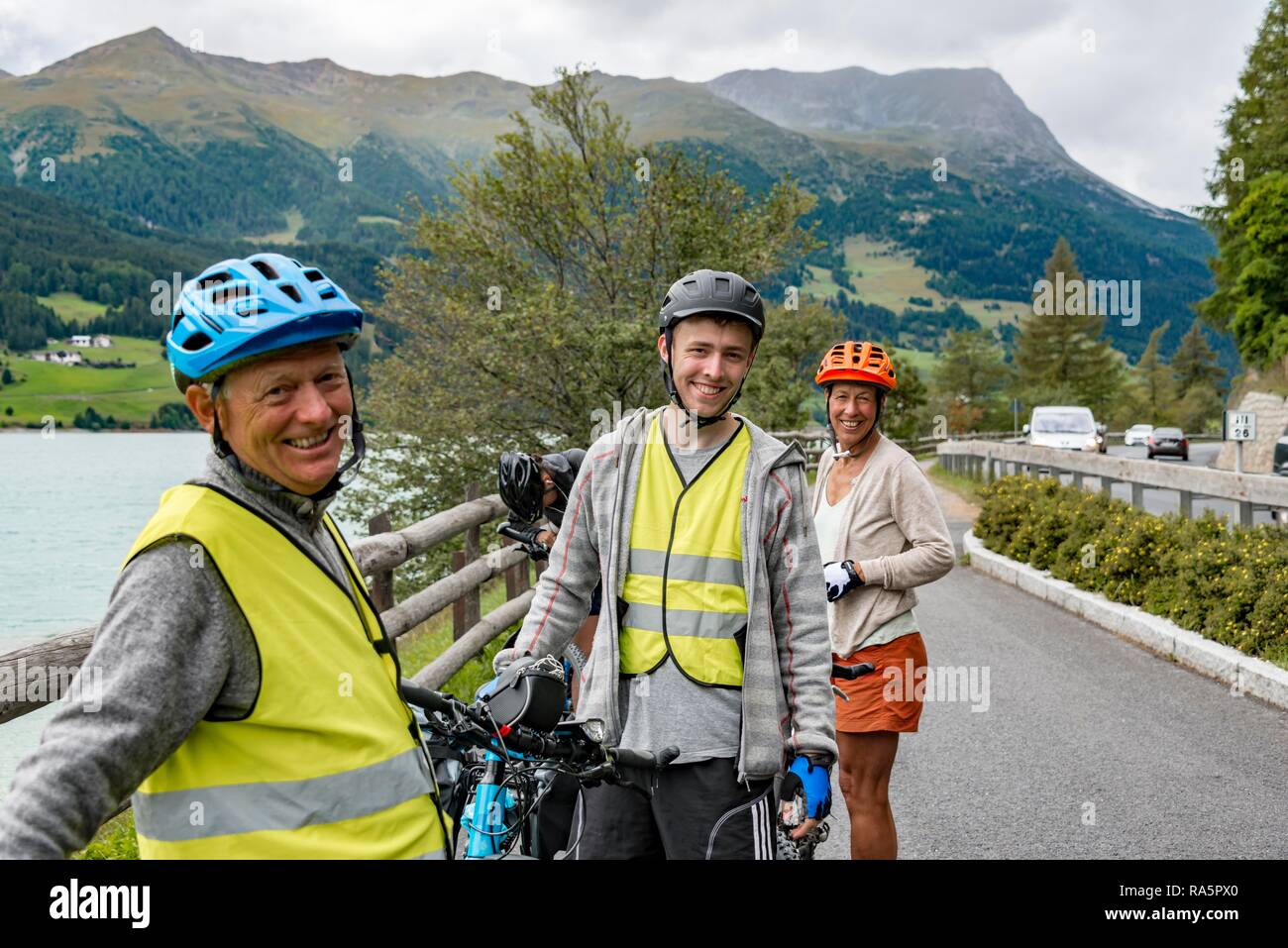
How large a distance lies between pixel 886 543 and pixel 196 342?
324 centimetres

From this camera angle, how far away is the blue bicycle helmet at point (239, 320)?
66.3 inches

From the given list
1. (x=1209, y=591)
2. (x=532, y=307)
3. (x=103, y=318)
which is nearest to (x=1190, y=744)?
(x=1209, y=591)

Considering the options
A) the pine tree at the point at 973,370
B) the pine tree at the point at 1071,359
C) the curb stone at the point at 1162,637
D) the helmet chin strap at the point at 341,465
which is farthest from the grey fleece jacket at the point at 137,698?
the pine tree at the point at 973,370

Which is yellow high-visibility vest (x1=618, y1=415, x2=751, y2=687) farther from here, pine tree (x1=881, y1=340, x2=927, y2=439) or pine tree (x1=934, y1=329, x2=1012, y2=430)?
pine tree (x1=934, y1=329, x2=1012, y2=430)

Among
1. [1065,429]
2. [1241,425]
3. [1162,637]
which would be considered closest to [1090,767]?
[1162,637]

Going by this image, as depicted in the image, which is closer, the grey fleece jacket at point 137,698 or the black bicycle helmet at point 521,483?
the grey fleece jacket at point 137,698

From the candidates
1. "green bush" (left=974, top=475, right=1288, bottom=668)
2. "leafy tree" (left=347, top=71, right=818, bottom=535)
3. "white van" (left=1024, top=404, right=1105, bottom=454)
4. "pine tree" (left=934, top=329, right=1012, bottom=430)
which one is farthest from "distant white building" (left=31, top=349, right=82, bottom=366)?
"green bush" (left=974, top=475, right=1288, bottom=668)

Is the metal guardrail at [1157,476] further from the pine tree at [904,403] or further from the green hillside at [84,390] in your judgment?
the green hillside at [84,390]

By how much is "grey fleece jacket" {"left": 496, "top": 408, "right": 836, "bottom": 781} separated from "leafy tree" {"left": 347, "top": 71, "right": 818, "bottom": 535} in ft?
58.5

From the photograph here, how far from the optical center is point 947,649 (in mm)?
9711

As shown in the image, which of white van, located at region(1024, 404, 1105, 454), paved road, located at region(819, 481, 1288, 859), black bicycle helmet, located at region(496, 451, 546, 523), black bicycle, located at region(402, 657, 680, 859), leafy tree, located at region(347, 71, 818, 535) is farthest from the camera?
white van, located at region(1024, 404, 1105, 454)

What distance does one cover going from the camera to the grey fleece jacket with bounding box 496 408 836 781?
272 centimetres

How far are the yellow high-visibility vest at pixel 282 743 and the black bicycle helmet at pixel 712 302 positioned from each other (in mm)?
1382
